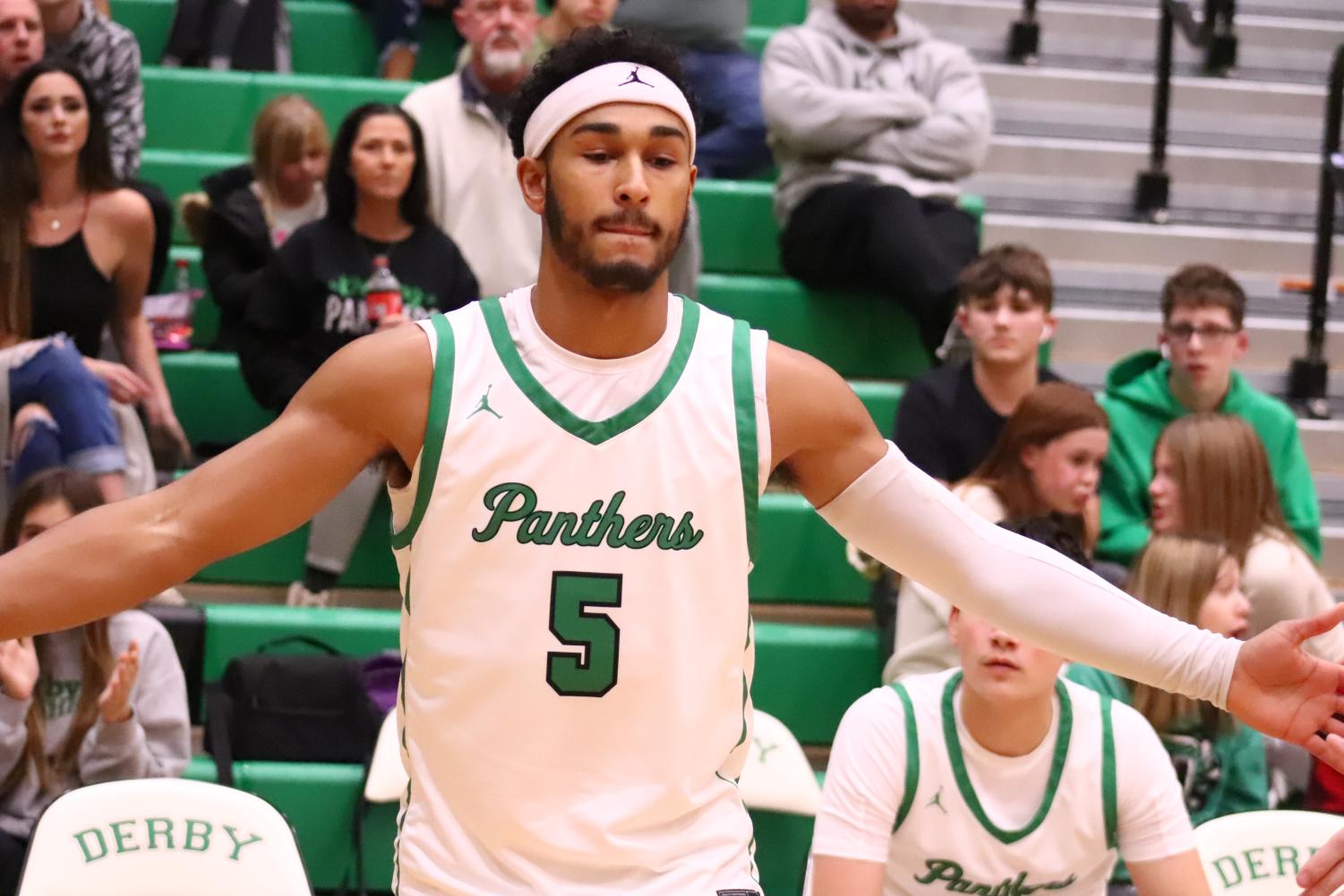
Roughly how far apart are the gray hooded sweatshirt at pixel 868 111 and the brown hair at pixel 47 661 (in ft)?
8.26

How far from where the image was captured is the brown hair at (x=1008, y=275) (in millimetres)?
5242

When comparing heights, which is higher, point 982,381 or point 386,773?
point 982,381

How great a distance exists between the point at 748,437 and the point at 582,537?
250mm

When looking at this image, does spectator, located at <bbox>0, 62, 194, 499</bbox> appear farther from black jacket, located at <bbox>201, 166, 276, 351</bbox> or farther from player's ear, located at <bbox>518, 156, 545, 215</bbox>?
player's ear, located at <bbox>518, 156, 545, 215</bbox>

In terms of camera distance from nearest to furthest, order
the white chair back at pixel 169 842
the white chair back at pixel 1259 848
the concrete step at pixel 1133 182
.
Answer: the white chair back at pixel 169 842, the white chair back at pixel 1259 848, the concrete step at pixel 1133 182

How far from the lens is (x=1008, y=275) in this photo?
524 centimetres

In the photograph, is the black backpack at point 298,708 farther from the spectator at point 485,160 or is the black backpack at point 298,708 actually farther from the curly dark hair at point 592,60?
the curly dark hair at point 592,60

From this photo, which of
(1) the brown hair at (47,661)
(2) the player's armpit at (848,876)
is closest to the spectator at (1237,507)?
(2) the player's armpit at (848,876)

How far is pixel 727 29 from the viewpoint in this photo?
6535 mm

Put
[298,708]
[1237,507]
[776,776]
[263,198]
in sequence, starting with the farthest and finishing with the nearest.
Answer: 1. [263,198]
2. [1237,507]
3. [298,708]
4. [776,776]

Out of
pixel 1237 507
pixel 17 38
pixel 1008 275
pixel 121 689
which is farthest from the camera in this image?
pixel 17 38

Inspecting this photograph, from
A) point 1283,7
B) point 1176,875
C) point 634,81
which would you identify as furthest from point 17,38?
point 1283,7

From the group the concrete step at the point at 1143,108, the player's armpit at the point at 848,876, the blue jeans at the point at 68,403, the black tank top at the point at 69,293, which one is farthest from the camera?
the concrete step at the point at 1143,108

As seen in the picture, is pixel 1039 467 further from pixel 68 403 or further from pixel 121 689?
pixel 68 403
